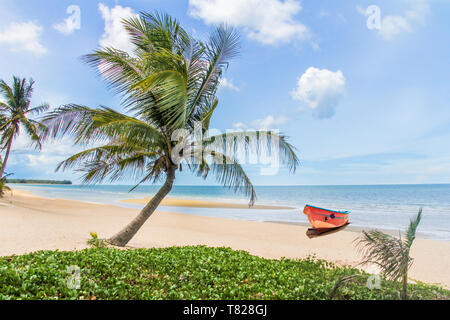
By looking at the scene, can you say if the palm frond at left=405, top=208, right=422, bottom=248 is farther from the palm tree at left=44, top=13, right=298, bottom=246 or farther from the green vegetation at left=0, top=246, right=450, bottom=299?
the palm tree at left=44, top=13, right=298, bottom=246

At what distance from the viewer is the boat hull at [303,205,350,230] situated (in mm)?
4730

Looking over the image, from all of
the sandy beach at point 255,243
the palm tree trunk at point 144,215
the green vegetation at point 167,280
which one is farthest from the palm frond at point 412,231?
the palm tree trunk at point 144,215

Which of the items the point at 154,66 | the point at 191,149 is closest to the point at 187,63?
the point at 154,66

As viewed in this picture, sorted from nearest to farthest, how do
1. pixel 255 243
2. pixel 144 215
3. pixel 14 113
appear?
pixel 144 215 < pixel 255 243 < pixel 14 113

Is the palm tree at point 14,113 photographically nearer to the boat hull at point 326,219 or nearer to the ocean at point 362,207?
the ocean at point 362,207

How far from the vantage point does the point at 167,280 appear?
390 centimetres

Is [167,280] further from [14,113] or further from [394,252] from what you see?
[14,113]

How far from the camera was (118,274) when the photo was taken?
3949 millimetres

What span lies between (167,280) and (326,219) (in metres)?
2.90

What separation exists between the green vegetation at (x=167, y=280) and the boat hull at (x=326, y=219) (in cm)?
83

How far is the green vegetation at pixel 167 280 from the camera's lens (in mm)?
3307

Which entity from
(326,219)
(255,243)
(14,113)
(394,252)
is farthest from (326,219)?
(14,113)

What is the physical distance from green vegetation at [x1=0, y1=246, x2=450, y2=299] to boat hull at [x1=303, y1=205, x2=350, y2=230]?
833 millimetres
